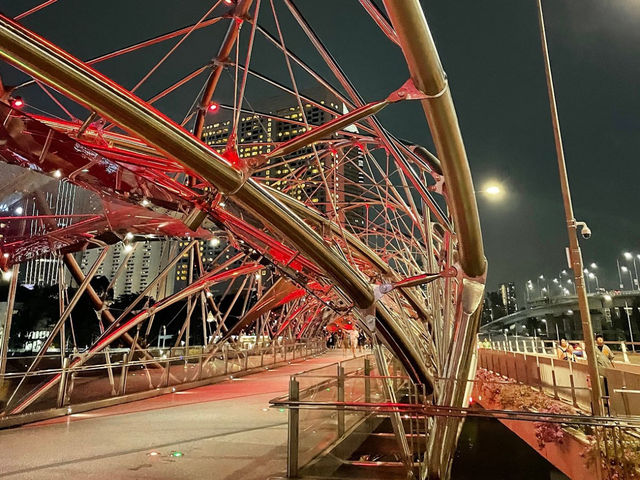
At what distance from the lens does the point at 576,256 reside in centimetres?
1109

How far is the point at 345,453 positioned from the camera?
934 cm

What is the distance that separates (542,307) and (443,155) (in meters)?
89.1

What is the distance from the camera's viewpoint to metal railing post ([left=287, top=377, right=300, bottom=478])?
7637mm

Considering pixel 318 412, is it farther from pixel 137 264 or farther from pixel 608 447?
pixel 137 264

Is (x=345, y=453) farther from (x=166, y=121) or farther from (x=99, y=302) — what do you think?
(x=99, y=302)

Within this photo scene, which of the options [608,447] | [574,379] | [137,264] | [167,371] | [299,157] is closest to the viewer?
[608,447]

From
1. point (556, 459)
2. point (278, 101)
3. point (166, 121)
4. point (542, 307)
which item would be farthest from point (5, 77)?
point (542, 307)

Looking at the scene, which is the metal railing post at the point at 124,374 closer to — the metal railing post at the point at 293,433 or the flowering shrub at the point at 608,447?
the metal railing post at the point at 293,433

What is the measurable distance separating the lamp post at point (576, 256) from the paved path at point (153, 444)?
A: 6.39 metres

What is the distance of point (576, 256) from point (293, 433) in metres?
7.60

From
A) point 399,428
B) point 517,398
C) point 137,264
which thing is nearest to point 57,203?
point 399,428

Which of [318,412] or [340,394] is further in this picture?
[340,394]

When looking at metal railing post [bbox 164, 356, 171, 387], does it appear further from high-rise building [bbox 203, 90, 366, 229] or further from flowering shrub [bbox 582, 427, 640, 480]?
flowering shrub [bbox 582, 427, 640, 480]

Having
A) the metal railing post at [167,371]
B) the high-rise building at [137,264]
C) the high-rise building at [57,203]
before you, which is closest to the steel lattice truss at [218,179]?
the high-rise building at [57,203]
